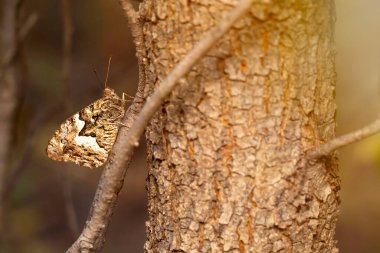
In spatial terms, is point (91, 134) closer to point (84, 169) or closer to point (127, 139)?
point (127, 139)

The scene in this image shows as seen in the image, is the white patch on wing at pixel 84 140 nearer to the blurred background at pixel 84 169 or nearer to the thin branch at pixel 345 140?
the thin branch at pixel 345 140

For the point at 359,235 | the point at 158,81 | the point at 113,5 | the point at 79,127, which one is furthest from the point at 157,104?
the point at 113,5

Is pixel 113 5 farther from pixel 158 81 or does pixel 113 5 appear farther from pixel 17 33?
pixel 158 81

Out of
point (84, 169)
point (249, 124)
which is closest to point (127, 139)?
point (249, 124)

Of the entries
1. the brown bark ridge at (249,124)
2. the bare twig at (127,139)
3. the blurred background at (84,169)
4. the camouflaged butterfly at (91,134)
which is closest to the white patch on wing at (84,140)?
the camouflaged butterfly at (91,134)

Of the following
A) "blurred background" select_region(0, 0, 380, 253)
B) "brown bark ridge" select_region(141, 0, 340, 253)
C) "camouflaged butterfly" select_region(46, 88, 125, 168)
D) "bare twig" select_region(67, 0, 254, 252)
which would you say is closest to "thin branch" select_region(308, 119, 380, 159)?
"brown bark ridge" select_region(141, 0, 340, 253)

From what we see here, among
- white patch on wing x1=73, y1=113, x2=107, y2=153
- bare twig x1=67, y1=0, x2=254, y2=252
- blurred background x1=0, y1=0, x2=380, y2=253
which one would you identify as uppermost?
blurred background x1=0, y1=0, x2=380, y2=253

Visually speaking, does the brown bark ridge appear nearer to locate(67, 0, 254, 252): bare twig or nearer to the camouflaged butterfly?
locate(67, 0, 254, 252): bare twig
